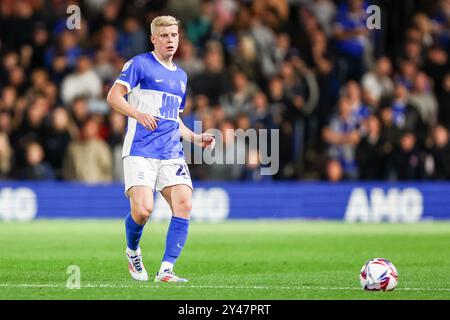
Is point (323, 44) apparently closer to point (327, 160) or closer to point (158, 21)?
point (327, 160)

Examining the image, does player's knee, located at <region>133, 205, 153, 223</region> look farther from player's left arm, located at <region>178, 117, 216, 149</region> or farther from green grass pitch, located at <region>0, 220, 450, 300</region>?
player's left arm, located at <region>178, 117, 216, 149</region>

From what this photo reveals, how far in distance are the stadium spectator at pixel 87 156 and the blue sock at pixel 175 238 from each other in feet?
37.1

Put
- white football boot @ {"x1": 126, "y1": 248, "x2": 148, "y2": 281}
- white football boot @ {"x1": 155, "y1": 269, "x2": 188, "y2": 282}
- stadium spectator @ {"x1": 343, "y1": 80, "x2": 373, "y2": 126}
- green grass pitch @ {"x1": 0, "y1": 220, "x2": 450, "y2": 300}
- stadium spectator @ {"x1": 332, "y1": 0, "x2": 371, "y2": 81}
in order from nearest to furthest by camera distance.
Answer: green grass pitch @ {"x1": 0, "y1": 220, "x2": 450, "y2": 300} → white football boot @ {"x1": 155, "y1": 269, "x2": 188, "y2": 282} → white football boot @ {"x1": 126, "y1": 248, "x2": 148, "y2": 281} → stadium spectator @ {"x1": 343, "y1": 80, "x2": 373, "y2": 126} → stadium spectator @ {"x1": 332, "y1": 0, "x2": 371, "y2": 81}

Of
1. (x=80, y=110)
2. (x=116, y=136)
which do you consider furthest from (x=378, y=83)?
(x=80, y=110)

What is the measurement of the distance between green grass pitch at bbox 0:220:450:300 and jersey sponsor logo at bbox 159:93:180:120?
1668 mm

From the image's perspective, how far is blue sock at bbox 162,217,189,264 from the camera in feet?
36.1

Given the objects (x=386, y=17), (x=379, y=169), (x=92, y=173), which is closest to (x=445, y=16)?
(x=386, y=17)

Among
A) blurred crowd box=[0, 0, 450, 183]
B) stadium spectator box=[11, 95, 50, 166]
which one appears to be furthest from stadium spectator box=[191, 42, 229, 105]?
stadium spectator box=[11, 95, 50, 166]

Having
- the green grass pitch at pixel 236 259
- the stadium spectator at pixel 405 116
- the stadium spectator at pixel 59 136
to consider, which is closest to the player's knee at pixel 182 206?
the green grass pitch at pixel 236 259

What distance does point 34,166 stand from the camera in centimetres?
2225

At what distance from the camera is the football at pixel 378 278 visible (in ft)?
33.5

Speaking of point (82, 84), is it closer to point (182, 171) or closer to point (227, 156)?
point (227, 156)

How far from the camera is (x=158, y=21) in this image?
11.0 meters

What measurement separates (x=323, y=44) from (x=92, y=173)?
18.6 feet
